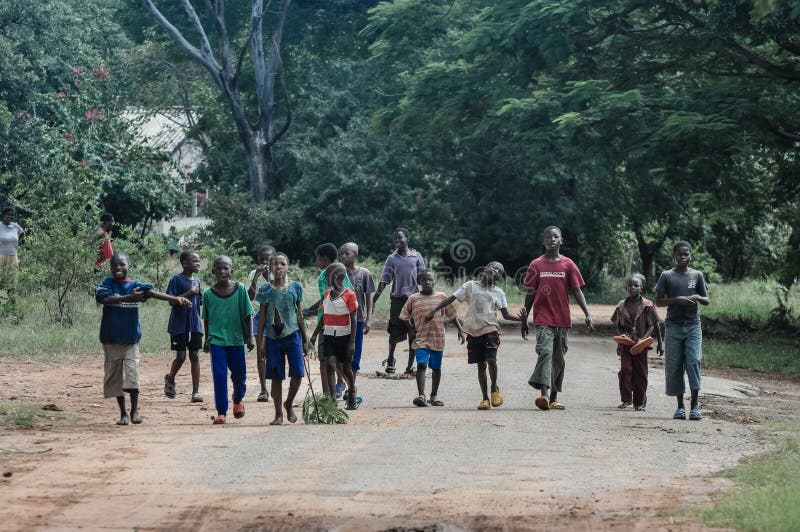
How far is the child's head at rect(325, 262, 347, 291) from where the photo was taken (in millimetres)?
12367

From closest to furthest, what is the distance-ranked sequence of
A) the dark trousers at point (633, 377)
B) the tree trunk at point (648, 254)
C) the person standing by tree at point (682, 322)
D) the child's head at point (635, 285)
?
the person standing by tree at point (682, 322), the dark trousers at point (633, 377), the child's head at point (635, 285), the tree trunk at point (648, 254)

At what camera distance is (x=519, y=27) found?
23234 millimetres

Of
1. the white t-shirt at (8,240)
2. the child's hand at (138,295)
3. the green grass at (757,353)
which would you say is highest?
the white t-shirt at (8,240)

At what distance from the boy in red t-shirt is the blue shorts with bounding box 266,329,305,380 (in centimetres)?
270

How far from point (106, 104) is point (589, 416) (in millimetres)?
26689

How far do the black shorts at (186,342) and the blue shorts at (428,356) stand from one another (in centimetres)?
247

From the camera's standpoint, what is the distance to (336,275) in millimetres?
12367

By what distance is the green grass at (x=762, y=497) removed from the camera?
282 inches

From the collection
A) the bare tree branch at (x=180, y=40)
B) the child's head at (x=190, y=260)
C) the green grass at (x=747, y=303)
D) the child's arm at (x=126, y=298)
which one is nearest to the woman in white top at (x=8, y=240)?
the child's head at (x=190, y=260)

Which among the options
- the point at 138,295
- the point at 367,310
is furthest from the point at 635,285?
the point at 138,295

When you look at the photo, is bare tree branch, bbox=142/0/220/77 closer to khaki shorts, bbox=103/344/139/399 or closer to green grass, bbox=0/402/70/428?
green grass, bbox=0/402/70/428

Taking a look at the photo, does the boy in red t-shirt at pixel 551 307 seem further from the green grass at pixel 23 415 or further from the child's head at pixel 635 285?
the green grass at pixel 23 415

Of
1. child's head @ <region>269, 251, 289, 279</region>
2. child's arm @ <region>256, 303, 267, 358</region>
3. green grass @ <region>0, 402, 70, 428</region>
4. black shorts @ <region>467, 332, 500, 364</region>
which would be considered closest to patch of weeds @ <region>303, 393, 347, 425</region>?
child's arm @ <region>256, 303, 267, 358</region>

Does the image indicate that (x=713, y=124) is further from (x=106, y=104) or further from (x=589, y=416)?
(x=106, y=104)
